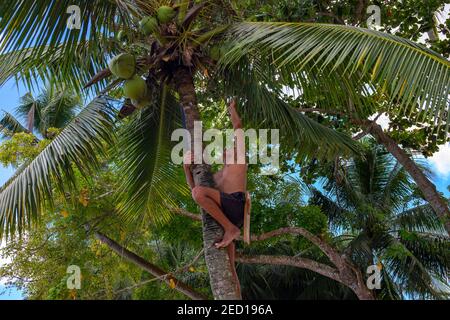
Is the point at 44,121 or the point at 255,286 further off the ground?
the point at 44,121

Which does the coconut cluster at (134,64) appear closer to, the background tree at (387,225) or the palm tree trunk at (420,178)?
the palm tree trunk at (420,178)

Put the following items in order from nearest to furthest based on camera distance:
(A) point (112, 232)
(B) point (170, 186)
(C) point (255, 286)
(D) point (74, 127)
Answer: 1. (D) point (74, 127)
2. (B) point (170, 186)
3. (A) point (112, 232)
4. (C) point (255, 286)

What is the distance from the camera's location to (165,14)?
5.21 m

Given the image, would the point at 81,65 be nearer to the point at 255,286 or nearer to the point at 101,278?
the point at 101,278

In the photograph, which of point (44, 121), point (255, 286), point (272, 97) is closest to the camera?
point (272, 97)

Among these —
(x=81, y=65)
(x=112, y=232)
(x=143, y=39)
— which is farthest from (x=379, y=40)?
(x=112, y=232)

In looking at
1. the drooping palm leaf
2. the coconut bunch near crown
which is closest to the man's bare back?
the coconut bunch near crown

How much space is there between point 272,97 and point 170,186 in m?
1.80

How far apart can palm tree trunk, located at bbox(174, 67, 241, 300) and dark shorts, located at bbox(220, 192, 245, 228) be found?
0.13 meters

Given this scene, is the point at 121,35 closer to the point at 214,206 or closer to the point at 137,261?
the point at 214,206

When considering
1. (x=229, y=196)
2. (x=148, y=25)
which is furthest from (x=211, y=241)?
(x=148, y=25)

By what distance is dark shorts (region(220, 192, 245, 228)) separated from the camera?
471 centimetres
